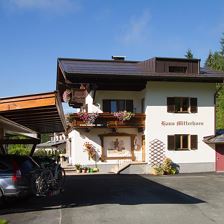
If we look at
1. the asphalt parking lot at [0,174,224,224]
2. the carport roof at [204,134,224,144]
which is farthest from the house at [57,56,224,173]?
the asphalt parking lot at [0,174,224,224]

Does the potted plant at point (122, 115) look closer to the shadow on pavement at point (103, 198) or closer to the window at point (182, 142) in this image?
the window at point (182, 142)

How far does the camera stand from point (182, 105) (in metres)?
29.8

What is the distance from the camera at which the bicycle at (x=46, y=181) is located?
1226 centimetres

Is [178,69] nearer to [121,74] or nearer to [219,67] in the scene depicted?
[121,74]

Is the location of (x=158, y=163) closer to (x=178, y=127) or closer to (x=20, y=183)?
(x=178, y=127)

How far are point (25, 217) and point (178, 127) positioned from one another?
63.6ft

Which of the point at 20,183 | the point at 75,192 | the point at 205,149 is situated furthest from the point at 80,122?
the point at 20,183

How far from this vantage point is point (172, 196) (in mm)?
15992

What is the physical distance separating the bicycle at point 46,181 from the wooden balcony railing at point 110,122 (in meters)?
14.7

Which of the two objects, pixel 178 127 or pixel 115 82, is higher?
pixel 115 82

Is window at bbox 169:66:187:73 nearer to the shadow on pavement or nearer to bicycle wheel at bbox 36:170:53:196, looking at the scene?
the shadow on pavement

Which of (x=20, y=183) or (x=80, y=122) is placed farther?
(x=80, y=122)

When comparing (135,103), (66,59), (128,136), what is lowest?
(128,136)

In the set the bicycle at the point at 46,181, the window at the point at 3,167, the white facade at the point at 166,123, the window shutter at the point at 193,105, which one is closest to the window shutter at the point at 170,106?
the white facade at the point at 166,123
